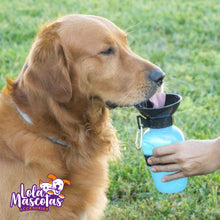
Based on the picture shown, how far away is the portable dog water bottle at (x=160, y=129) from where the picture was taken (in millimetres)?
2740

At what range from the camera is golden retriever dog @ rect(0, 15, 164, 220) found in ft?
9.21

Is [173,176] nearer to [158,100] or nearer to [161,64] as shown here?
[158,100]

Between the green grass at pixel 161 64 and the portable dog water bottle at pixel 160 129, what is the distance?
0.56 meters

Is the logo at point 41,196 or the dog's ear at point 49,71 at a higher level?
the dog's ear at point 49,71

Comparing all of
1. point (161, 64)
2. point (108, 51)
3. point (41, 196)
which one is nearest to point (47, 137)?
point (41, 196)

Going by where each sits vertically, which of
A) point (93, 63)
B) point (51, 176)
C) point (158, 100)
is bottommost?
point (51, 176)

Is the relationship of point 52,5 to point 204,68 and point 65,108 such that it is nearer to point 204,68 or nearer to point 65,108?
point 204,68

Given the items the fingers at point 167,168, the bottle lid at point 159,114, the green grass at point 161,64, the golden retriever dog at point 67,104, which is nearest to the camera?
the bottle lid at point 159,114

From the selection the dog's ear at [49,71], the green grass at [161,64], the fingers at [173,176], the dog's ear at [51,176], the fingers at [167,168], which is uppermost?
the dog's ear at [49,71]

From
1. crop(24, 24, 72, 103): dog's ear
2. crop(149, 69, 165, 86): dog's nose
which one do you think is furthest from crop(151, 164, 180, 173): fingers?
crop(24, 24, 72, 103): dog's ear

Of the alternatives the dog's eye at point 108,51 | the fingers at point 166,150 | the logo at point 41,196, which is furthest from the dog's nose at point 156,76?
the logo at point 41,196

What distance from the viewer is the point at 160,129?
287cm

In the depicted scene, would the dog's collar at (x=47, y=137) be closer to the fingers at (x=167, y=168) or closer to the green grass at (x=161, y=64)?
the fingers at (x=167, y=168)

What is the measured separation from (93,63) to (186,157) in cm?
101
